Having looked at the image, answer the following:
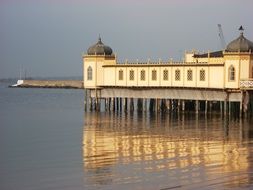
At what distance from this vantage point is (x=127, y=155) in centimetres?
3197

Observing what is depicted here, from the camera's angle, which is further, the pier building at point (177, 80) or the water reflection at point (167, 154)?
the pier building at point (177, 80)

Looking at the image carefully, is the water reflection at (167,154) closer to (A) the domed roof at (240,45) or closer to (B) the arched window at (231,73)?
(B) the arched window at (231,73)

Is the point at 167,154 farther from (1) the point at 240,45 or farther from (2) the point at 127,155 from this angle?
(1) the point at 240,45

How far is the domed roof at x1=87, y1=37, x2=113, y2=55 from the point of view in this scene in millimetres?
64188

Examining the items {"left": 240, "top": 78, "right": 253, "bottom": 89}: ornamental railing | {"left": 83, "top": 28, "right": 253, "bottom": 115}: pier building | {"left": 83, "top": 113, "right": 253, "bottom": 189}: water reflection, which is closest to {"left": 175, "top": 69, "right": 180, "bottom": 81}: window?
{"left": 83, "top": 28, "right": 253, "bottom": 115}: pier building

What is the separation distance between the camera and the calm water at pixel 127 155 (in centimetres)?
2534

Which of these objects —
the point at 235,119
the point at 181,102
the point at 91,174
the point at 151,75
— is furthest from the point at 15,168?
the point at 181,102

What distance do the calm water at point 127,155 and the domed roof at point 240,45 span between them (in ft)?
20.5

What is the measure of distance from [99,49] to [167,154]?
32990mm

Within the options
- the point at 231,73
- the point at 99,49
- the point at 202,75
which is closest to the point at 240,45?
the point at 231,73

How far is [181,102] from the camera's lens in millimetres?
65250

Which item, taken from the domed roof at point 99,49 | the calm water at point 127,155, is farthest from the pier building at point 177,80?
the calm water at point 127,155

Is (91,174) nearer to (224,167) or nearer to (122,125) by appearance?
(224,167)

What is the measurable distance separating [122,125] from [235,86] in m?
10.7
